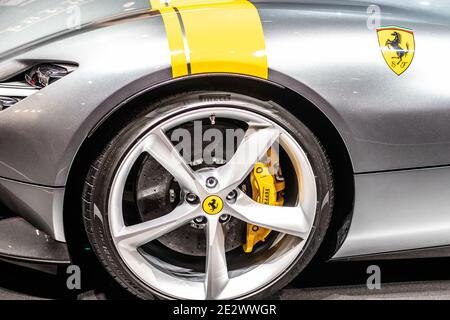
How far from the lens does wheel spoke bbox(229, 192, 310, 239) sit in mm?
1692

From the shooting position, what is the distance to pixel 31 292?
6.08 ft

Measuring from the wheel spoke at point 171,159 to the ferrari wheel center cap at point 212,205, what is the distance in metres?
0.04

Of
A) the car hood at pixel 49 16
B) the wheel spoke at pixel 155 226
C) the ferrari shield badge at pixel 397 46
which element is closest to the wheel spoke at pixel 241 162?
the wheel spoke at pixel 155 226

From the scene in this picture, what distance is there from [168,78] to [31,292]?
83cm

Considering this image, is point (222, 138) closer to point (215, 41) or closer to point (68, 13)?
point (215, 41)

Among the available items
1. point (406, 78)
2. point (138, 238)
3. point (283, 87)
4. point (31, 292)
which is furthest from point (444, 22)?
point (31, 292)

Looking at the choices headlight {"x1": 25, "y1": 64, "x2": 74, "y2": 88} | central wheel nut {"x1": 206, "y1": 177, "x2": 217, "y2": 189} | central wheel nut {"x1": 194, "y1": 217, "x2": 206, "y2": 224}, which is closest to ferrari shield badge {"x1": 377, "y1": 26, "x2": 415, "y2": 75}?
central wheel nut {"x1": 206, "y1": 177, "x2": 217, "y2": 189}

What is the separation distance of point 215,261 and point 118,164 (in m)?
0.40

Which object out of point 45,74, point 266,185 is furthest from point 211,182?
point 45,74

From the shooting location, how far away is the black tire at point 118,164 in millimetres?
1569

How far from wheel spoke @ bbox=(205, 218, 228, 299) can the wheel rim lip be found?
1.0 inches

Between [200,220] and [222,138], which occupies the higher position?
[222,138]

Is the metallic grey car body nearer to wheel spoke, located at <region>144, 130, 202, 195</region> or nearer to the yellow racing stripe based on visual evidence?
the yellow racing stripe

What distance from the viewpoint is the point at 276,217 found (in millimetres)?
1712
